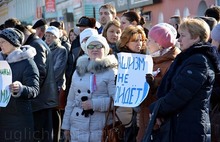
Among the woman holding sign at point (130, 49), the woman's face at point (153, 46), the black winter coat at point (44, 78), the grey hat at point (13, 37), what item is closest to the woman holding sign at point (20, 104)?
the grey hat at point (13, 37)

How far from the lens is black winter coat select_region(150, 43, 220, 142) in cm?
449

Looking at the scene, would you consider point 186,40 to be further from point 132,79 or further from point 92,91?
point 92,91

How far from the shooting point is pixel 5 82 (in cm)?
584

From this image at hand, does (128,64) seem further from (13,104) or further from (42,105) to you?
(42,105)

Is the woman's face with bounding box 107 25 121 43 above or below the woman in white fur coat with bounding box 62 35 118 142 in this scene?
above

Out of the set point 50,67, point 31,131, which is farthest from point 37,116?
point 31,131

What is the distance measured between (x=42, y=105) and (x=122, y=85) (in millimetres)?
1723

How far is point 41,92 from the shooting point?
687cm

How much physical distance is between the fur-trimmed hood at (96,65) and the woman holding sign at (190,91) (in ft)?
4.10

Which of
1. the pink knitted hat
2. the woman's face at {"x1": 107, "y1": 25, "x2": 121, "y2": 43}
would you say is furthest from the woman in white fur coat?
the woman's face at {"x1": 107, "y1": 25, "x2": 121, "y2": 43}

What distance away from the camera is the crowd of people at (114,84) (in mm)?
4566

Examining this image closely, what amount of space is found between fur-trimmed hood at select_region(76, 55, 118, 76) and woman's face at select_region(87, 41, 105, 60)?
0.18ft

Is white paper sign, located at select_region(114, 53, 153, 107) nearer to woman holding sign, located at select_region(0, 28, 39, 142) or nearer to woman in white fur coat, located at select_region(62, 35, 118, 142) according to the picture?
woman in white fur coat, located at select_region(62, 35, 118, 142)

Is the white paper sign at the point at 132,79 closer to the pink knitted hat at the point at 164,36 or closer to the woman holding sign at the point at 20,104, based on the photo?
the pink knitted hat at the point at 164,36
